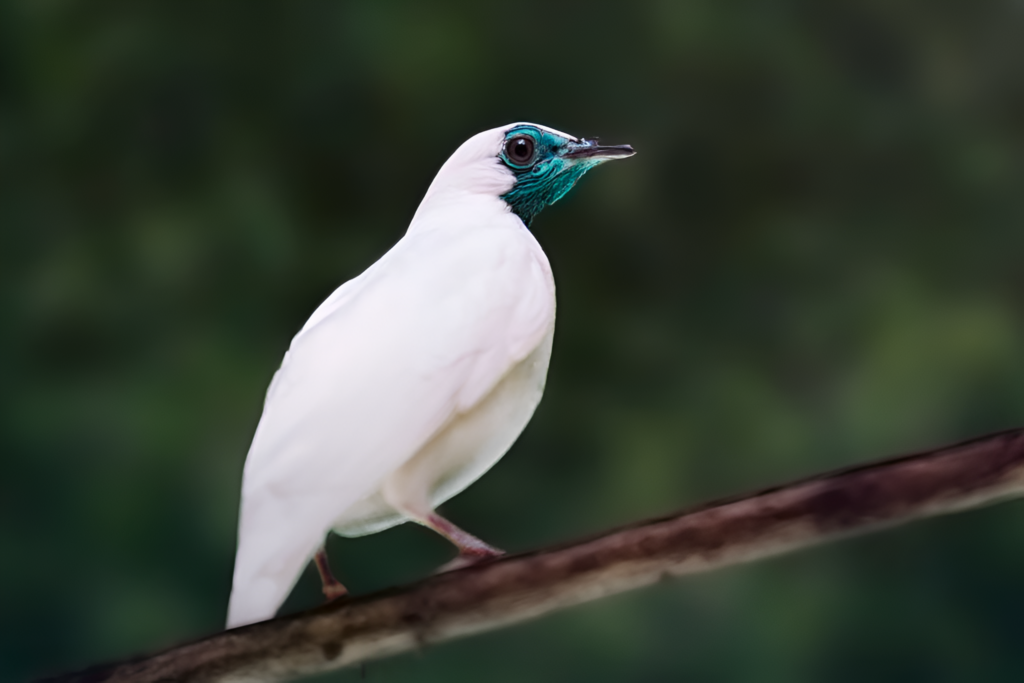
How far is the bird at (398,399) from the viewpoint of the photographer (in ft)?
2.74

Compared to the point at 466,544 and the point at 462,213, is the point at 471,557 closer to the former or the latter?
the point at 466,544

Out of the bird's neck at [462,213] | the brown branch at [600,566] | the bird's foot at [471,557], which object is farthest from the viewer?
the bird's neck at [462,213]

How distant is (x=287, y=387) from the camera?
917 mm

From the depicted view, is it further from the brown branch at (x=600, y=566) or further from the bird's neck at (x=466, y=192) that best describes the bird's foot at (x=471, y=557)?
the bird's neck at (x=466, y=192)

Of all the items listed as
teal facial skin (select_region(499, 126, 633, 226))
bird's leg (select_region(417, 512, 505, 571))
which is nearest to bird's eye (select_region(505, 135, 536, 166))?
teal facial skin (select_region(499, 126, 633, 226))

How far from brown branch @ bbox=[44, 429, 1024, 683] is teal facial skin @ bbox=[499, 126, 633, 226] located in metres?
0.38

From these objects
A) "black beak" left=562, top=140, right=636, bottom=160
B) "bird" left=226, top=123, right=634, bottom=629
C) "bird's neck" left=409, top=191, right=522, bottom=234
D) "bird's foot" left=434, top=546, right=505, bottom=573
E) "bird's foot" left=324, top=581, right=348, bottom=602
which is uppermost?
"black beak" left=562, top=140, right=636, bottom=160

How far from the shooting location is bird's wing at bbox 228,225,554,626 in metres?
0.83

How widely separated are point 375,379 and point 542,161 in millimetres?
280

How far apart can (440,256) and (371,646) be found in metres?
0.31

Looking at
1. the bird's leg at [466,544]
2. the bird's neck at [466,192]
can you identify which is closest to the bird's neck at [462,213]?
the bird's neck at [466,192]

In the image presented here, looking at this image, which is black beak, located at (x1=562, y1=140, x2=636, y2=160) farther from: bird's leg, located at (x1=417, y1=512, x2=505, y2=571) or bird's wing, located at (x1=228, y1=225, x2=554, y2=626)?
bird's leg, located at (x1=417, y1=512, x2=505, y2=571)

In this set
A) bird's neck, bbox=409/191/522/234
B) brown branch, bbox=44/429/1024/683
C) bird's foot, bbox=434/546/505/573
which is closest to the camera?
brown branch, bbox=44/429/1024/683

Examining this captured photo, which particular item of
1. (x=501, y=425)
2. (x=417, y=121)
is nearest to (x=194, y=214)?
(x=417, y=121)
